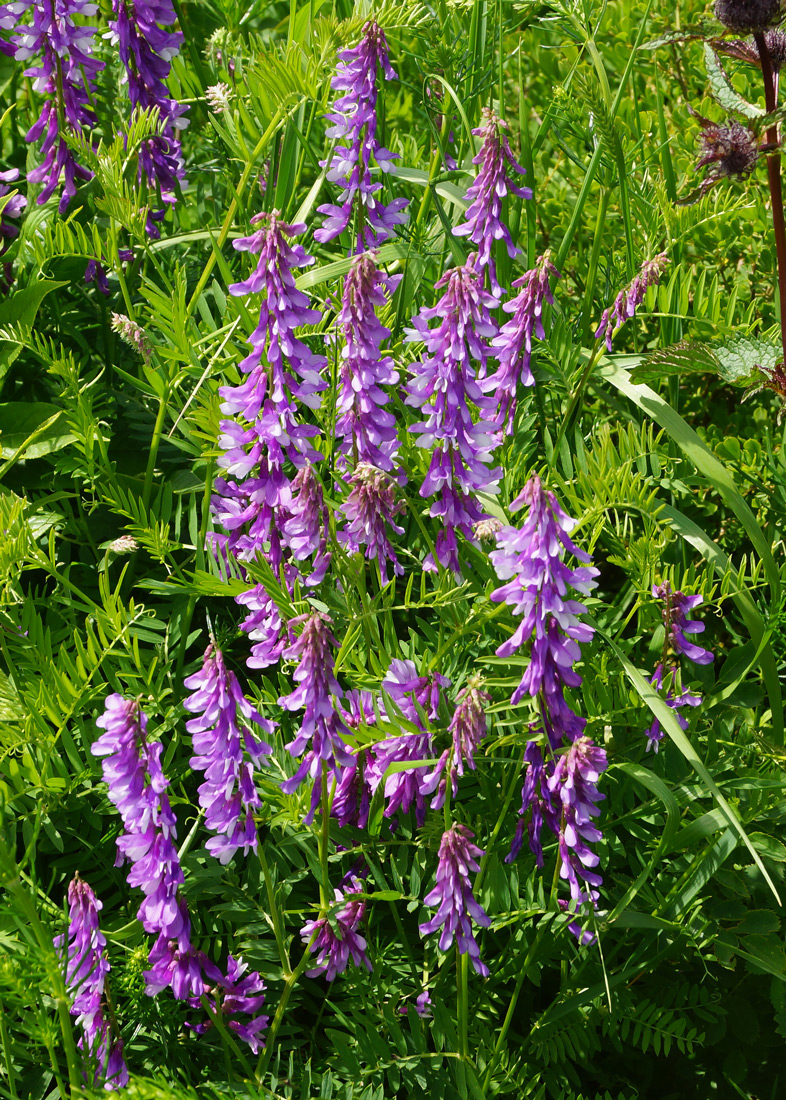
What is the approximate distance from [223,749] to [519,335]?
2.54 feet

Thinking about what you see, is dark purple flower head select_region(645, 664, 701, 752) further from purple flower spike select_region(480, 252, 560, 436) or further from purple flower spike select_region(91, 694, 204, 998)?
purple flower spike select_region(91, 694, 204, 998)

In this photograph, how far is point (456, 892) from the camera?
1.40 meters

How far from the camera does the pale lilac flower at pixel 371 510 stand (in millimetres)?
1400

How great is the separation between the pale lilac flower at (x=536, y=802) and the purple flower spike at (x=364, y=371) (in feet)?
1.53

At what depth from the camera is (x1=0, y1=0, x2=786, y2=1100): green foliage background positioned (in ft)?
5.29

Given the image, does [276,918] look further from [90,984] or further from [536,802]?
[536,802]

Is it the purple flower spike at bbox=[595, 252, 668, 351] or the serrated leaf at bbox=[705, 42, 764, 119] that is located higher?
the serrated leaf at bbox=[705, 42, 764, 119]

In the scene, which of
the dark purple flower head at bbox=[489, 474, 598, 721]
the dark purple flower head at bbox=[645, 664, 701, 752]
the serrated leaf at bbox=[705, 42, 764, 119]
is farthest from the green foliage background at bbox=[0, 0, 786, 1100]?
the serrated leaf at bbox=[705, 42, 764, 119]

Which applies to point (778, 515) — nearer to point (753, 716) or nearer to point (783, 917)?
point (753, 716)

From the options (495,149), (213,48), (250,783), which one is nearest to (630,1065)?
(250,783)

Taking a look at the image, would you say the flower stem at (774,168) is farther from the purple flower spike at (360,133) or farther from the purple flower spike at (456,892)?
the purple flower spike at (456,892)

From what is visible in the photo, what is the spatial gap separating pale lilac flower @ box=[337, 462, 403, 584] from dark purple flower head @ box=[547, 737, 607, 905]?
0.35 meters

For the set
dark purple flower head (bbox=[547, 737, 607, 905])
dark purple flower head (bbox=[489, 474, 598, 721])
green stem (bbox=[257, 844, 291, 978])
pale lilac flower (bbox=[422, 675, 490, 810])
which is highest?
dark purple flower head (bbox=[489, 474, 598, 721])

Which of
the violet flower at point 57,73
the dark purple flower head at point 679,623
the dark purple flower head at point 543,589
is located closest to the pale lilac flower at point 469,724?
the dark purple flower head at point 543,589
